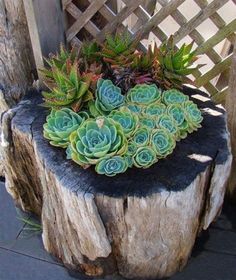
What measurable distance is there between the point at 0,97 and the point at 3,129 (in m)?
0.22

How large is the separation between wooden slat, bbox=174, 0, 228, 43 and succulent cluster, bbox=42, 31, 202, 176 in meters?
0.27

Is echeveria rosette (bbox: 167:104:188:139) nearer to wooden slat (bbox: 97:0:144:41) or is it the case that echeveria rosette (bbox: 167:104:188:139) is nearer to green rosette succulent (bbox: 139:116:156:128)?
green rosette succulent (bbox: 139:116:156:128)

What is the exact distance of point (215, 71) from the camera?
75.4 inches

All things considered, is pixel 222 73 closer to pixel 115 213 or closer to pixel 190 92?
pixel 190 92

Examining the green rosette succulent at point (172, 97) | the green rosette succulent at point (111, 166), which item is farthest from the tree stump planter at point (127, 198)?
the green rosette succulent at point (172, 97)

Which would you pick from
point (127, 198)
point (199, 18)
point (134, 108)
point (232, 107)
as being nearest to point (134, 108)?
point (134, 108)

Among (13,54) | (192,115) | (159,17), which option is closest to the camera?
(192,115)

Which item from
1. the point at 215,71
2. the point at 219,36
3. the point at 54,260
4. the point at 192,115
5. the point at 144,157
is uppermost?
the point at 219,36

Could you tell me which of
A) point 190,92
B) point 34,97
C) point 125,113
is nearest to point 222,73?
point 190,92

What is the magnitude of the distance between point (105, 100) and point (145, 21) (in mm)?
564

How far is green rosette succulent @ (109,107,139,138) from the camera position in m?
1.37

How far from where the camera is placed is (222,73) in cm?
195

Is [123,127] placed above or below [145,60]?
below

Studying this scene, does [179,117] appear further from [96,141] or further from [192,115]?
[96,141]
